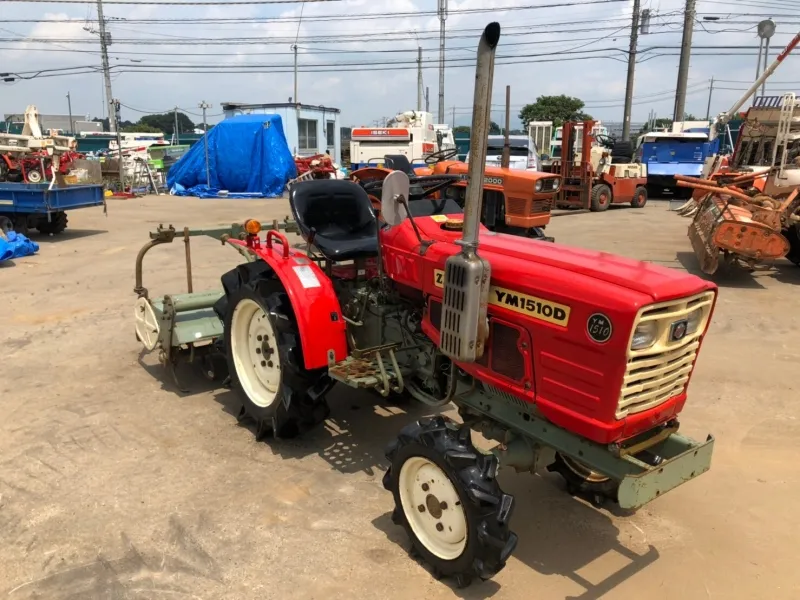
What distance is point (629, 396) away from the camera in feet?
7.52

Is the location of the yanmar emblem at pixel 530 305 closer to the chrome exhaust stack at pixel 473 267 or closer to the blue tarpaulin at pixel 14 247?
the chrome exhaust stack at pixel 473 267

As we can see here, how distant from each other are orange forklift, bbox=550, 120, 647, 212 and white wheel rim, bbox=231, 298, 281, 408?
12.0 m

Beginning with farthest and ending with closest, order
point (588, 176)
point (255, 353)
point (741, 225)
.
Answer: point (588, 176) < point (741, 225) < point (255, 353)

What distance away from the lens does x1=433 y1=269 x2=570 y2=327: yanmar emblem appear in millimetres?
2314

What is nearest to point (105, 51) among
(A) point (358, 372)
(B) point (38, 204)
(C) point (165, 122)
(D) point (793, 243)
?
(B) point (38, 204)

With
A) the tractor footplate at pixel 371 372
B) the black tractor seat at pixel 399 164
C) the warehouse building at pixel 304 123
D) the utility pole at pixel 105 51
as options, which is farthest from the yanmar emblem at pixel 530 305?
the utility pole at pixel 105 51

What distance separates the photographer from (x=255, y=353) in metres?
3.81

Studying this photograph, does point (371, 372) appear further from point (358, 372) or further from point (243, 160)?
point (243, 160)

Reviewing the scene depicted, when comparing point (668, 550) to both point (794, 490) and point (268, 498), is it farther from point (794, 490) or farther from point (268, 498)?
point (268, 498)

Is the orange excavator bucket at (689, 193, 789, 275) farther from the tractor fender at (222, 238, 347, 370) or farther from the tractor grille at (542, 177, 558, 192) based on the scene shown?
the tractor fender at (222, 238, 347, 370)

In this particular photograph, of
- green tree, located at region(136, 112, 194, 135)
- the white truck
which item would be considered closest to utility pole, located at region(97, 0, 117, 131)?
the white truck

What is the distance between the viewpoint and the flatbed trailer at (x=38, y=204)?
10.2 meters

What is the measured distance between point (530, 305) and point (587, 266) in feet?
0.86

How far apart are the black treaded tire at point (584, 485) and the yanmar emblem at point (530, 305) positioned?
924mm
